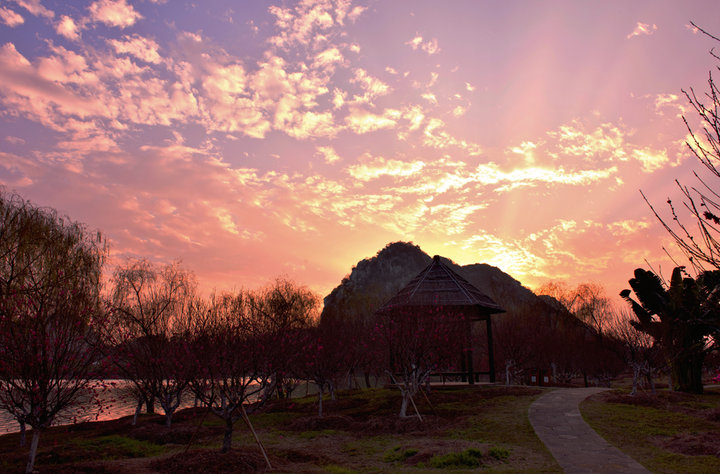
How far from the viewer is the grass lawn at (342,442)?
34.0 ft

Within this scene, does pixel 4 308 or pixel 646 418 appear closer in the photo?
pixel 4 308

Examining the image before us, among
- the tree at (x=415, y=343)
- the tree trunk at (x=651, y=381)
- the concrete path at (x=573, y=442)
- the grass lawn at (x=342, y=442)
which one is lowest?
the grass lawn at (x=342, y=442)

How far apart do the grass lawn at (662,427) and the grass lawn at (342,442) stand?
2155mm

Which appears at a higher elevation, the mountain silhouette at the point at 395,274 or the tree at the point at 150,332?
the mountain silhouette at the point at 395,274

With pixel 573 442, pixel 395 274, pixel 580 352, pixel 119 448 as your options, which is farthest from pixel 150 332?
pixel 395 274

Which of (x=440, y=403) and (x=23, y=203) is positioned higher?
(x=23, y=203)

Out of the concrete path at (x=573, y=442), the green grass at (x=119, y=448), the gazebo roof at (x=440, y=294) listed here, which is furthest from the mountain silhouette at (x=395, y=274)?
the green grass at (x=119, y=448)

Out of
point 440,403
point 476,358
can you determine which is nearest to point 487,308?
point 440,403

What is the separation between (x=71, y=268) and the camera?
2053cm

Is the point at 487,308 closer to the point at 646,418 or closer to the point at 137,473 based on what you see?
the point at 646,418

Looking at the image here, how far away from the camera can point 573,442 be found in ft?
38.7

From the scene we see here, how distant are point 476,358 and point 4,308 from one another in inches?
1776

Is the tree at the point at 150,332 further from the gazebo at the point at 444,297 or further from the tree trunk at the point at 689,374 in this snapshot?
the tree trunk at the point at 689,374

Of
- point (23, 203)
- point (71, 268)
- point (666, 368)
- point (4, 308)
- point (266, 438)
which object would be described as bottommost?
point (266, 438)
